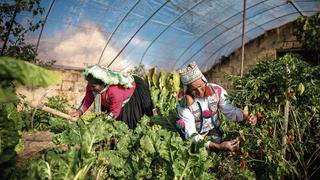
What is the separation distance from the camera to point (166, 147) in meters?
2.40

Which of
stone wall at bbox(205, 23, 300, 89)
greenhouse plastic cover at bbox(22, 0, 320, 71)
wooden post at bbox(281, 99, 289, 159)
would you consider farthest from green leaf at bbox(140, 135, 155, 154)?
stone wall at bbox(205, 23, 300, 89)

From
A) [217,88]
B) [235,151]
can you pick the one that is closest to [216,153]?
[235,151]

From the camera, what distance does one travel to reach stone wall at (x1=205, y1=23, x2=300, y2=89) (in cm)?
884

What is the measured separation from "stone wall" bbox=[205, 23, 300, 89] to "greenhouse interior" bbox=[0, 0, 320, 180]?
0.46m

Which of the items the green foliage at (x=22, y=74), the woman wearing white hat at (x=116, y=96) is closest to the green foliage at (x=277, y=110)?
the woman wearing white hat at (x=116, y=96)

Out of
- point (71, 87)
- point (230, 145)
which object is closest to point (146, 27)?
point (71, 87)

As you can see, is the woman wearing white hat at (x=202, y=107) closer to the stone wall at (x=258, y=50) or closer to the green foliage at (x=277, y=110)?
the green foliage at (x=277, y=110)

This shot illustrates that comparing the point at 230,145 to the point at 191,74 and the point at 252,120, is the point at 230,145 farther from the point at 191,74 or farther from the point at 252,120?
the point at 191,74

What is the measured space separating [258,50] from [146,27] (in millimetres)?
3145

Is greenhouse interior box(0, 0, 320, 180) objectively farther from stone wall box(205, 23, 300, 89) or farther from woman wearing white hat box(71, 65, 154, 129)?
stone wall box(205, 23, 300, 89)

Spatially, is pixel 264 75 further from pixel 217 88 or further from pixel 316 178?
pixel 316 178

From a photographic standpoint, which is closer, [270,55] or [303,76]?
[303,76]

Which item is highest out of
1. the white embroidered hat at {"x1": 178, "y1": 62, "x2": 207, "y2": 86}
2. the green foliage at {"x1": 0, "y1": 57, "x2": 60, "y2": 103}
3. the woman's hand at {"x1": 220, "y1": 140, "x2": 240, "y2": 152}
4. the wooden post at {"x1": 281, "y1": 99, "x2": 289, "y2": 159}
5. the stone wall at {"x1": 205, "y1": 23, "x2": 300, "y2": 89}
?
the stone wall at {"x1": 205, "y1": 23, "x2": 300, "y2": 89}

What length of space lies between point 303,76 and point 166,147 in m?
1.28
